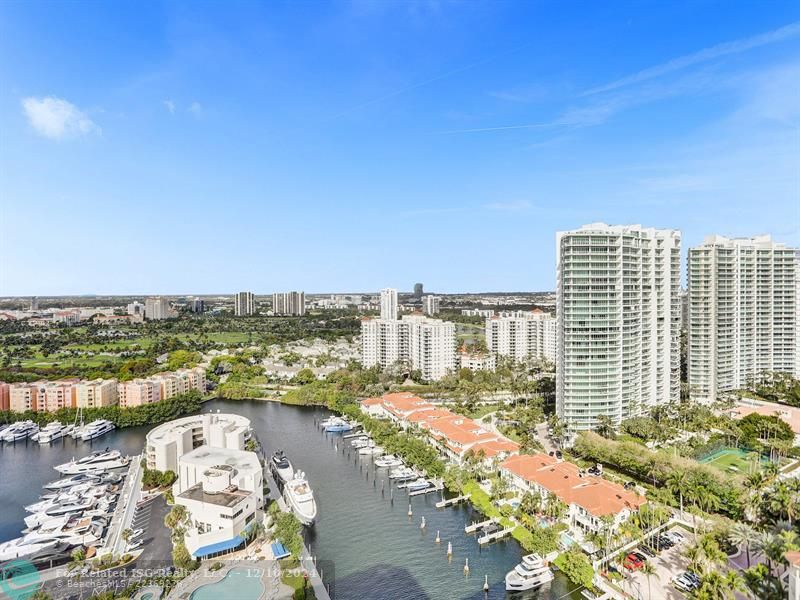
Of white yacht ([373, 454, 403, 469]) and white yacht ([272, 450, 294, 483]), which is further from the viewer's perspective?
white yacht ([373, 454, 403, 469])

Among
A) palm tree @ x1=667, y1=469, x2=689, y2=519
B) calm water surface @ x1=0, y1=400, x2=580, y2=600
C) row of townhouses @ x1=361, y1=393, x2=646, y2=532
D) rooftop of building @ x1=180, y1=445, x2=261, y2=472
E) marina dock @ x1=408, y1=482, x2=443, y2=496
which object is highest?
rooftop of building @ x1=180, y1=445, x2=261, y2=472

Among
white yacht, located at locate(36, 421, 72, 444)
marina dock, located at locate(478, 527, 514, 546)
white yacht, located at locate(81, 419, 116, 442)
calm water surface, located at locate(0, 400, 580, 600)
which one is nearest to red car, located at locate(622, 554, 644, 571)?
calm water surface, located at locate(0, 400, 580, 600)

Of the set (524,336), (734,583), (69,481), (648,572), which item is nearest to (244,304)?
(524,336)

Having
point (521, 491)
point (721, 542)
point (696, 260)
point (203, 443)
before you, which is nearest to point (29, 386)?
point (203, 443)

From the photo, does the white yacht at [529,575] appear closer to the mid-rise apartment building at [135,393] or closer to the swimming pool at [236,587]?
the swimming pool at [236,587]

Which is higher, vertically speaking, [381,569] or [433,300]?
[433,300]

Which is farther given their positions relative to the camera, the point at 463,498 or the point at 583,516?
the point at 463,498

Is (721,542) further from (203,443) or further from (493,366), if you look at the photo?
(493,366)

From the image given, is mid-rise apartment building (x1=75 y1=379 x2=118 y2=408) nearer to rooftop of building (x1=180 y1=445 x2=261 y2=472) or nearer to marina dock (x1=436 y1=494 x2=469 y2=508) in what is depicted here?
rooftop of building (x1=180 y1=445 x2=261 y2=472)
